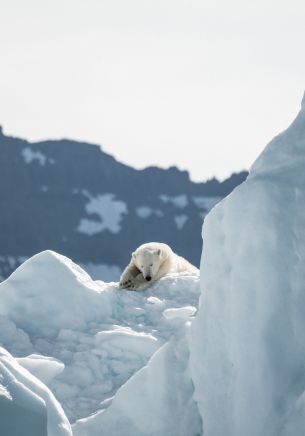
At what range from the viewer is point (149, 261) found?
834 centimetres

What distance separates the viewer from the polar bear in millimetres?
7777

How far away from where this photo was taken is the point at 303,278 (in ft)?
11.5

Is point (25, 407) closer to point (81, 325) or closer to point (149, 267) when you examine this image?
point (81, 325)

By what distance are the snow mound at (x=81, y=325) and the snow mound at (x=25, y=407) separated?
957 millimetres

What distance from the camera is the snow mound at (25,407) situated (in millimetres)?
3178

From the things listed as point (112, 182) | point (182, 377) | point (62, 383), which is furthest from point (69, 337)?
point (112, 182)

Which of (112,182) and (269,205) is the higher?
(269,205)

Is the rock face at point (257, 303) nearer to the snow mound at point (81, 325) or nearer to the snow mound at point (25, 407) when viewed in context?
the snow mound at point (25, 407)

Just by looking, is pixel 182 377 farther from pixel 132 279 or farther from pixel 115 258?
pixel 115 258

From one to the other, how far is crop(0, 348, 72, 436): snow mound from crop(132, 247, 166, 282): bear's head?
168 inches

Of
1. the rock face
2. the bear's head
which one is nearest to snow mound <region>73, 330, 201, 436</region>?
the rock face

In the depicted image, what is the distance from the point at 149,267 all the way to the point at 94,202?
159ft

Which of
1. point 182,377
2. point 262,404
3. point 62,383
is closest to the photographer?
point 262,404

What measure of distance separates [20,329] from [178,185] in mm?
51208
